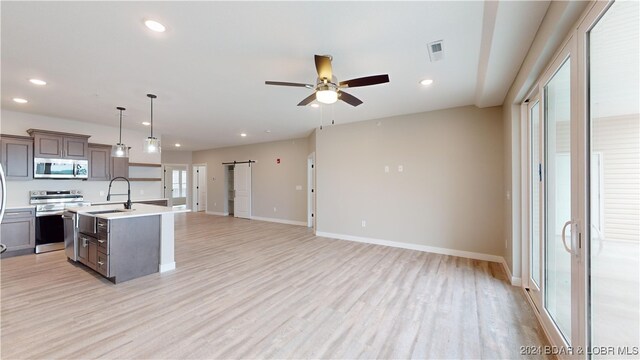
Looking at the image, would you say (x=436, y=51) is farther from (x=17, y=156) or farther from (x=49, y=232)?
(x=49, y=232)

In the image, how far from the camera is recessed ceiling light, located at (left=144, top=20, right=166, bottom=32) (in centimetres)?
204

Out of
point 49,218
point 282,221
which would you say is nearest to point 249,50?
point 49,218

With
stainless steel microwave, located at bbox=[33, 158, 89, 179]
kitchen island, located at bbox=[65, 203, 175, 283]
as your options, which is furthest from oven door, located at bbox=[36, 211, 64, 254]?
kitchen island, located at bbox=[65, 203, 175, 283]

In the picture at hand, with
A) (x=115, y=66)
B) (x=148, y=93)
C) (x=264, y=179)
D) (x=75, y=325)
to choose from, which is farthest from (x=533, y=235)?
(x=264, y=179)

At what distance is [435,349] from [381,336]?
425 mm

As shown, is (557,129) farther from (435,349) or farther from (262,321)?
(262,321)

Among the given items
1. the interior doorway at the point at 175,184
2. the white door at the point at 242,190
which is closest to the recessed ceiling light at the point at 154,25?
the white door at the point at 242,190

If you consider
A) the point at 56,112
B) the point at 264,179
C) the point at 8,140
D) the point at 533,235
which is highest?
the point at 56,112

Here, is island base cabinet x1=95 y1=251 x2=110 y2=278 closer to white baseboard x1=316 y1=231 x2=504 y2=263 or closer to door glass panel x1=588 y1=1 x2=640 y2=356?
white baseboard x1=316 y1=231 x2=504 y2=263

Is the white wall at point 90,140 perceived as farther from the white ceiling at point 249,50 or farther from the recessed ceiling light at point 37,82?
the recessed ceiling light at point 37,82

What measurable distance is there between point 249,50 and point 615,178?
2892 mm

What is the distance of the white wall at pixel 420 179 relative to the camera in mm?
4129

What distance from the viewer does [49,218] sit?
4590 mm

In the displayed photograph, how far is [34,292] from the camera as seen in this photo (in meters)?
2.88
